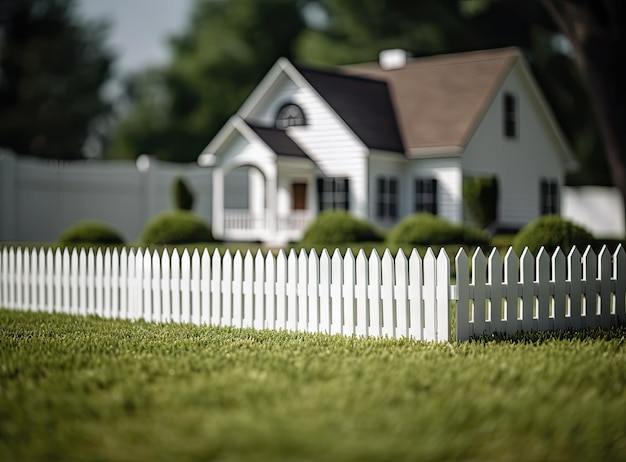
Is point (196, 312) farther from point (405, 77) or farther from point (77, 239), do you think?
point (405, 77)

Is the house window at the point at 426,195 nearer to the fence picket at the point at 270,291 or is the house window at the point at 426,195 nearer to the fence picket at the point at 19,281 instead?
the fence picket at the point at 19,281

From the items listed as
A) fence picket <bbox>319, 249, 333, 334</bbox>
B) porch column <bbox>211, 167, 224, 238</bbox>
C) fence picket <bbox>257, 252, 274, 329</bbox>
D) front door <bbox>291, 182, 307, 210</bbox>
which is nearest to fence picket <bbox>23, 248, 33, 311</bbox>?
fence picket <bbox>257, 252, 274, 329</bbox>

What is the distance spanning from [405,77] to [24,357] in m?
24.8

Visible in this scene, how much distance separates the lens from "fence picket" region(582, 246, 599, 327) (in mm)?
11492

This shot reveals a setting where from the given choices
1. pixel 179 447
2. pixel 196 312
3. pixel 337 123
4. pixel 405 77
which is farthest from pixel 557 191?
pixel 179 447

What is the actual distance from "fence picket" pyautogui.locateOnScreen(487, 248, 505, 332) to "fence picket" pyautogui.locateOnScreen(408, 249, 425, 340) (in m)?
0.82

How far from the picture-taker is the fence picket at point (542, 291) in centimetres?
1073

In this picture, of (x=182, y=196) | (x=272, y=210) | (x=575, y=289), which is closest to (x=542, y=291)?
(x=575, y=289)

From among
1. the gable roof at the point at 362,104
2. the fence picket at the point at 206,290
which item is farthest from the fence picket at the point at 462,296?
the gable roof at the point at 362,104

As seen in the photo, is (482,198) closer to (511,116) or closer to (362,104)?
(362,104)

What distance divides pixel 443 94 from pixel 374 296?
20.8 meters

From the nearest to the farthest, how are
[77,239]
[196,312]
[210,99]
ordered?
1. [196,312]
2. [77,239]
3. [210,99]

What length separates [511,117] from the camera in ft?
101

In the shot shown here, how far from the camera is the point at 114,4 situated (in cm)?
5678
